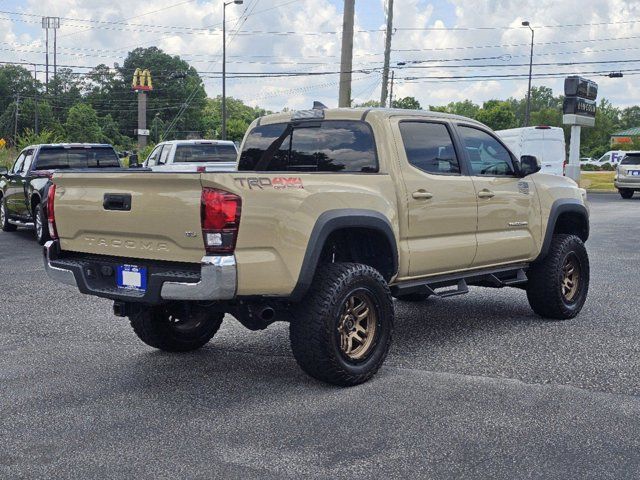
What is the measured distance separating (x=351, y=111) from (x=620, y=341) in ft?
9.77

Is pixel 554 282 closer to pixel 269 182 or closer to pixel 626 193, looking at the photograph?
pixel 269 182

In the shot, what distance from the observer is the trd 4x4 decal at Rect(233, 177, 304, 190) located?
15.7 ft

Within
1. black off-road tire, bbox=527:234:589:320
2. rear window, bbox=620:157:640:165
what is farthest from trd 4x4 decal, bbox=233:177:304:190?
rear window, bbox=620:157:640:165

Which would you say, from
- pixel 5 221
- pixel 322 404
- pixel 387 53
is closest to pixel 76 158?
pixel 5 221

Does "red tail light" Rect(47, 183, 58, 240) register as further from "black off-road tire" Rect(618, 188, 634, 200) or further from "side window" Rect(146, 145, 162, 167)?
"black off-road tire" Rect(618, 188, 634, 200)

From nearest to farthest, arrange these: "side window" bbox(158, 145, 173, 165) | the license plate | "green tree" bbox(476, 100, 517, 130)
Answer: the license plate < "side window" bbox(158, 145, 173, 165) < "green tree" bbox(476, 100, 517, 130)

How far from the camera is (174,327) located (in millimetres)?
6250

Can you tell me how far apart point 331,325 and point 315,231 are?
2.03 ft

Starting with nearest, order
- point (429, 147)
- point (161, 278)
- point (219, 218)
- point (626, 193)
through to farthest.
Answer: point (219, 218), point (161, 278), point (429, 147), point (626, 193)

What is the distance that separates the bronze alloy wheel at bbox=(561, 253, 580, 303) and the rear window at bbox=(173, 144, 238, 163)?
A: 1111cm

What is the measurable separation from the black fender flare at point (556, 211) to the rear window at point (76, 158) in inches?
386

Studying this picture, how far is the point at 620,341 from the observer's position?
666 centimetres

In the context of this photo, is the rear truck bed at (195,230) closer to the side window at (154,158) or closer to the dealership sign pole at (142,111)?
the side window at (154,158)

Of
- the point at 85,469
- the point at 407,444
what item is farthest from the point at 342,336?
the point at 85,469
